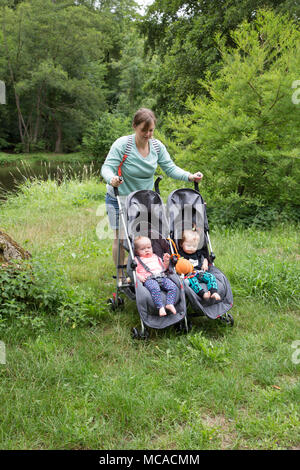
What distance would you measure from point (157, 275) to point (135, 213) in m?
0.72

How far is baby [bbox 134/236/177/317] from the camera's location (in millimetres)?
3540

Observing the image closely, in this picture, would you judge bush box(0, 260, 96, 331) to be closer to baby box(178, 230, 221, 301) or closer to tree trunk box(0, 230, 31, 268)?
tree trunk box(0, 230, 31, 268)

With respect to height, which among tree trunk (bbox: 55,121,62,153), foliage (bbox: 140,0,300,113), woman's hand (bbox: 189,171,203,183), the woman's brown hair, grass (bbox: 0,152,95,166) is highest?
foliage (bbox: 140,0,300,113)

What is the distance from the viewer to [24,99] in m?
32.3

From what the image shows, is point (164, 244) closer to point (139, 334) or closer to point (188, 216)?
point (188, 216)

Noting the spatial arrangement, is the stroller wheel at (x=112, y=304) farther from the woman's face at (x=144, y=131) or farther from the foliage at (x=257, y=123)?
the foliage at (x=257, y=123)

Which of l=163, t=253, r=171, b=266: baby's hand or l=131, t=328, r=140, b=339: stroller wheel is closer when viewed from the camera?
l=131, t=328, r=140, b=339: stroller wheel

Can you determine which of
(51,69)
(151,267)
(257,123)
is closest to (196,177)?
(151,267)

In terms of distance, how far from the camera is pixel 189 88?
14234mm

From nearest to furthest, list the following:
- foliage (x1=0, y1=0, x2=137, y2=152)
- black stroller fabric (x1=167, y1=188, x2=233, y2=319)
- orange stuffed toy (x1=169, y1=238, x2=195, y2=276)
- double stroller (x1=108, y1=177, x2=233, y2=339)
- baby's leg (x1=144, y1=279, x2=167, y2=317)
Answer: baby's leg (x1=144, y1=279, x2=167, y2=317), double stroller (x1=108, y1=177, x2=233, y2=339), orange stuffed toy (x1=169, y1=238, x2=195, y2=276), black stroller fabric (x1=167, y1=188, x2=233, y2=319), foliage (x1=0, y1=0, x2=137, y2=152)

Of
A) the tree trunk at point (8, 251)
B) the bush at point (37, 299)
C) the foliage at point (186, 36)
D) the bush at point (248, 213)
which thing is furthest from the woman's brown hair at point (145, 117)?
the foliage at point (186, 36)

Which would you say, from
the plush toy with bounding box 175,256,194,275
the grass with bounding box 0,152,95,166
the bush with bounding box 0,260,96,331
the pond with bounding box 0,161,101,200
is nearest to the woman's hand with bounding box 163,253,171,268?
the plush toy with bounding box 175,256,194,275

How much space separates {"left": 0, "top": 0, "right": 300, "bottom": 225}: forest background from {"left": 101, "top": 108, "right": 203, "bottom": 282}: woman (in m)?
2.55

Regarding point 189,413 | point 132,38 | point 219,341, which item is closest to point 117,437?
point 189,413
